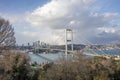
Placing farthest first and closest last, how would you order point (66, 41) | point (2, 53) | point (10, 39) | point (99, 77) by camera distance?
point (66, 41) < point (10, 39) < point (2, 53) < point (99, 77)

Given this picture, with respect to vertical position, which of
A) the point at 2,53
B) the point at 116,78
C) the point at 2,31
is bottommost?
the point at 116,78

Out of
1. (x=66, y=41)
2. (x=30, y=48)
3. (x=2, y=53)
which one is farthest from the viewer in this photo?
(x=30, y=48)

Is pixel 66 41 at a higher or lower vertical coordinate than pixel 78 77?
higher

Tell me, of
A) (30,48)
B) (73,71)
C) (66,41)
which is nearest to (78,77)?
(73,71)

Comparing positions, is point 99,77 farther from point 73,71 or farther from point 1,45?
point 1,45

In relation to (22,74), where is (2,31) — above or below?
above

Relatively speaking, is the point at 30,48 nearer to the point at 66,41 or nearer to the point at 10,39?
the point at 66,41

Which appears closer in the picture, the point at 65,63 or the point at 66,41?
the point at 65,63

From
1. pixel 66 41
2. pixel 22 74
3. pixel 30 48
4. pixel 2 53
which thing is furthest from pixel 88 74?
pixel 30 48

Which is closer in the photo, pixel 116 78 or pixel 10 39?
pixel 116 78
